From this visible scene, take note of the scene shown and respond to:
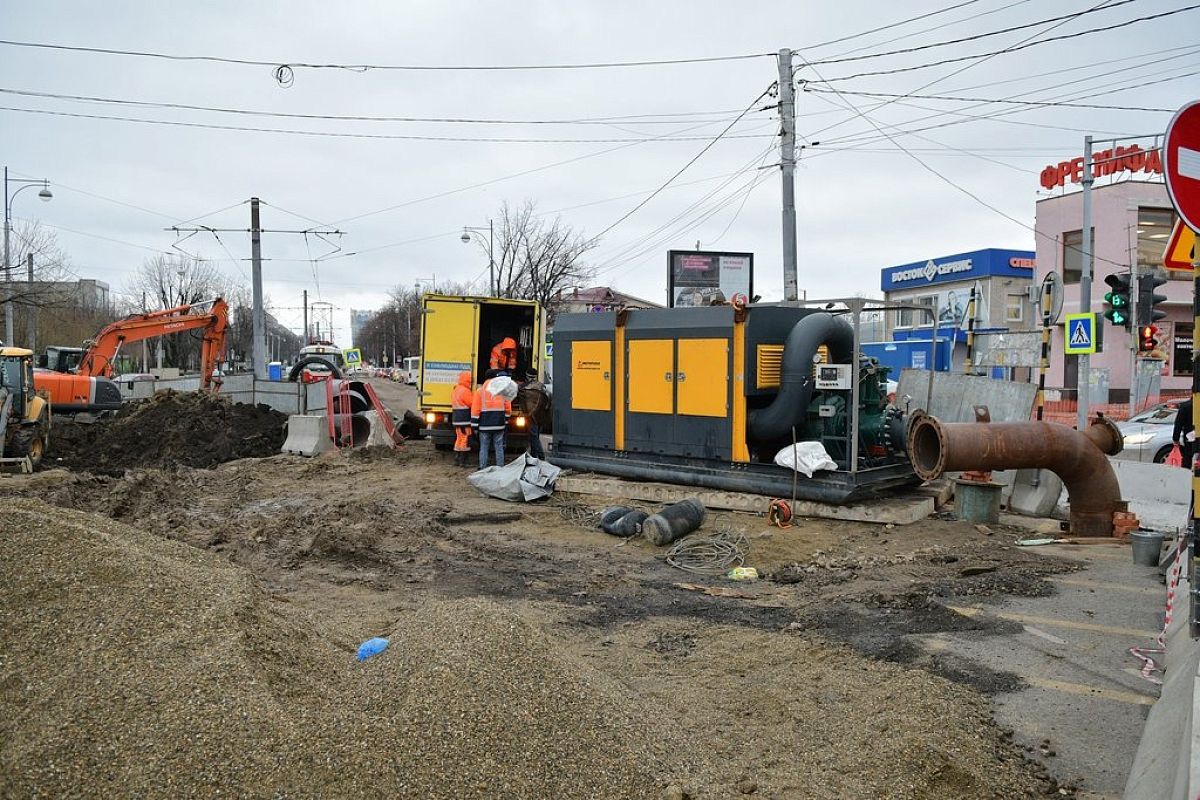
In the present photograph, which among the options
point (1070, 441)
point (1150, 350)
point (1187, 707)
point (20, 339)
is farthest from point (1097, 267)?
point (20, 339)

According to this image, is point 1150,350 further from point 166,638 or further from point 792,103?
point 166,638

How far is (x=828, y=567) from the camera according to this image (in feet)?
28.0

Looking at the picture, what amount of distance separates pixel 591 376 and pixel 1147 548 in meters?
7.33

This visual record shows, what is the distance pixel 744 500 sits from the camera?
10.7 m

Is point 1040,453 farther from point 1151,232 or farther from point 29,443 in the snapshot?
point 1151,232

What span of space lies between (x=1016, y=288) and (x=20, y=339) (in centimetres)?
4844

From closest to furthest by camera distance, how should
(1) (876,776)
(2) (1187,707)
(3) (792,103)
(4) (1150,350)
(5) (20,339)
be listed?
(2) (1187,707) → (1) (876,776) → (4) (1150,350) → (3) (792,103) → (5) (20,339)

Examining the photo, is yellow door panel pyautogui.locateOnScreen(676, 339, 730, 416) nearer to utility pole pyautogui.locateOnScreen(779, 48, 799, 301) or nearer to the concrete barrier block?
utility pole pyautogui.locateOnScreen(779, 48, 799, 301)

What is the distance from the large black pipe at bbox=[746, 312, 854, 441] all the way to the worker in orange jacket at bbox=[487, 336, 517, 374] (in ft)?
19.2

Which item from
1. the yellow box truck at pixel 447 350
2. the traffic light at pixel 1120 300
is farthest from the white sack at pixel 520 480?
the traffic light at pixel 1120 300

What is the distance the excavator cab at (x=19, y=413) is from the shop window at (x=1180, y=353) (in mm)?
36180

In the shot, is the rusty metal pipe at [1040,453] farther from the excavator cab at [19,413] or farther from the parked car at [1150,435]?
the excavator cab at [19,413]

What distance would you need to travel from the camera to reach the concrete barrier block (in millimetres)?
17359

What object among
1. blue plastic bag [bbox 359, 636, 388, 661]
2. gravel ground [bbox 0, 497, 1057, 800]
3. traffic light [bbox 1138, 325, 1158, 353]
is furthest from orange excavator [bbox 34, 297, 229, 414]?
traffic light [bbox 1138, 325, 1158, 353]
